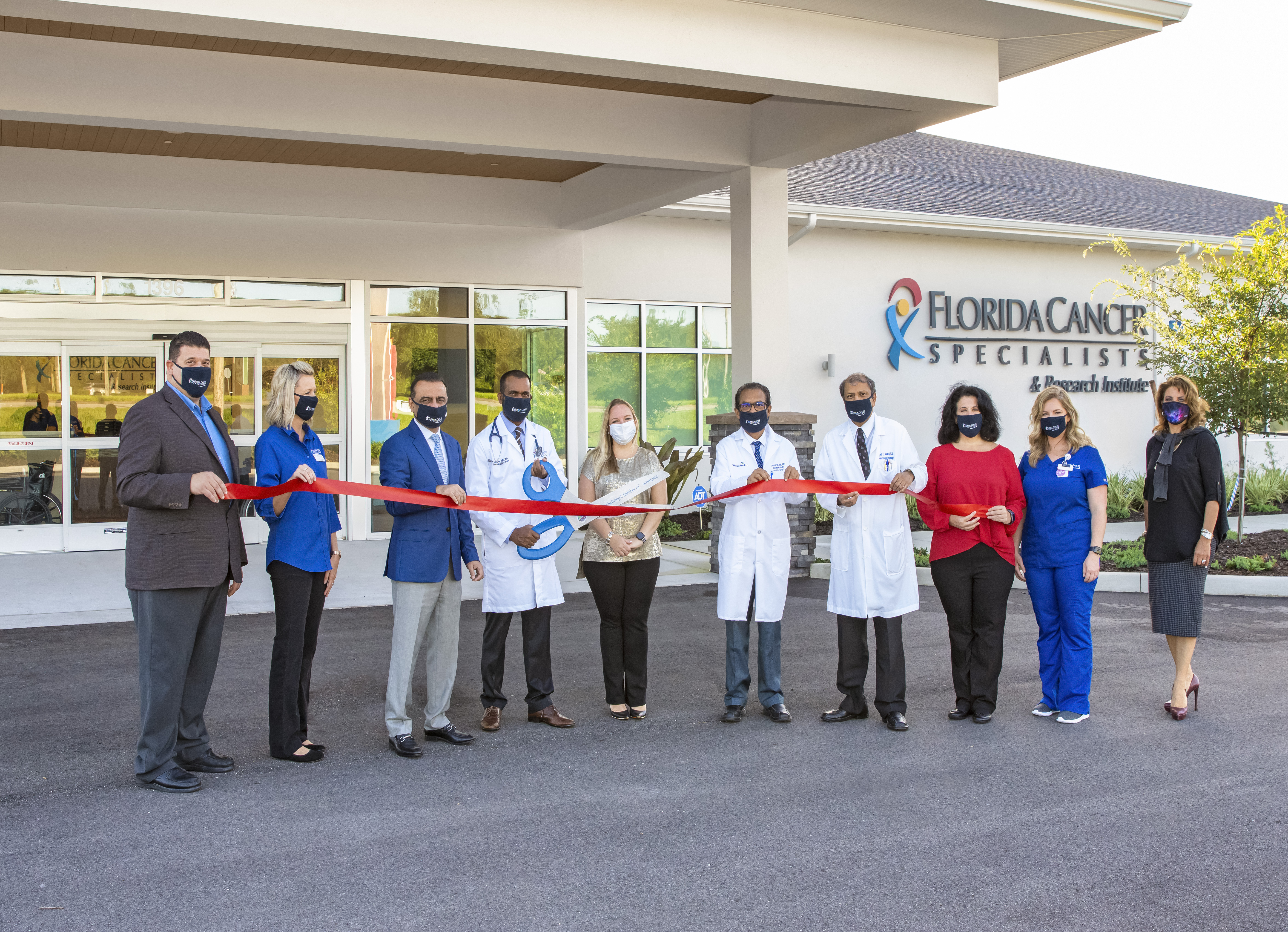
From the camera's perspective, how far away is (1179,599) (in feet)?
21.9

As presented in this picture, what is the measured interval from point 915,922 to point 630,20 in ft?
22.9

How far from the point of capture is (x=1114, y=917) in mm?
3965

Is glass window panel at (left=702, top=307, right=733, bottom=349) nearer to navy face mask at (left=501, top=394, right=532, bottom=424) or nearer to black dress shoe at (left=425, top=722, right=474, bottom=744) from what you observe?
navy face mask at (left=501, top=394, right=532, bottom=424)

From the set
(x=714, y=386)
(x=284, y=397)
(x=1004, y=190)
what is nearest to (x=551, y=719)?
(x=284, y=397)

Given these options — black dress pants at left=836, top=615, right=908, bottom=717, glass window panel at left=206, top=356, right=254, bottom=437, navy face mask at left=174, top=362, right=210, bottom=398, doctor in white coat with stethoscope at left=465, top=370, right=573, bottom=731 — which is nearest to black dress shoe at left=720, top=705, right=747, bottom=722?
black dress pants at left=836, top=615, right=908, bottom=717

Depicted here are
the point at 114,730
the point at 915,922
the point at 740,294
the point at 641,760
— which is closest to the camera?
the point at 915,922

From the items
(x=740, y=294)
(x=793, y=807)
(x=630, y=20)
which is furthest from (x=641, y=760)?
(x=740, y=294)

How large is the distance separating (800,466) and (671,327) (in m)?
5.39

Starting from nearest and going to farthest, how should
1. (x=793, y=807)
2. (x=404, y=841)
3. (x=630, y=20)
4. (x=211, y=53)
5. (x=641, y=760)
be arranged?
(x=404, y=841), (x=793, y=807), (x=641, y=760), (x=630, y=20), (x=211, y=53)

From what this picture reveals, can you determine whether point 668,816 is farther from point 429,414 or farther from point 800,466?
point 800,466

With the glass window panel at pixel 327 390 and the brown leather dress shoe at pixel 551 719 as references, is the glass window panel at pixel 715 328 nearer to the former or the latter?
the glass window panel at pixel 327 390

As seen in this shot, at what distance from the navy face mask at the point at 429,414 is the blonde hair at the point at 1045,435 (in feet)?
11.3

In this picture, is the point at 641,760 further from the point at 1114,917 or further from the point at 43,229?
the point at 43,229

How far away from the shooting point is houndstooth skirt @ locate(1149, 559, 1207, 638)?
6641mm
